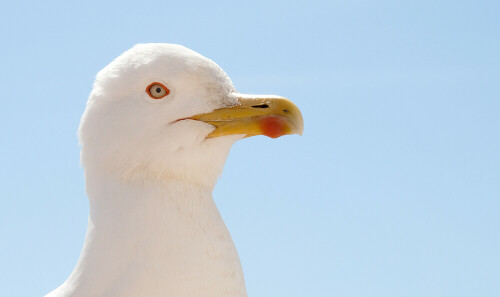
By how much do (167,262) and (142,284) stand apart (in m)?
0.22

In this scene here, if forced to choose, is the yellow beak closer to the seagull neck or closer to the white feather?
the white feather

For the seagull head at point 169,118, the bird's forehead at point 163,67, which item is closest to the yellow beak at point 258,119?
the seagull head at point 169,118

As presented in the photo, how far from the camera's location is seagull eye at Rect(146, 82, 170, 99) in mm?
5711

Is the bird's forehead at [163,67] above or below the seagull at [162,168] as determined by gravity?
above

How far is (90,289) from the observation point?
5473 mm

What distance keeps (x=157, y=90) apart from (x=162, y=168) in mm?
563

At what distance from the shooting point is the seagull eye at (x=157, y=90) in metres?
5.71

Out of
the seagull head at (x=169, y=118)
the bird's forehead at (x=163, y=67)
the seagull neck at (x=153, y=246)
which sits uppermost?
the bird's forehead at (x=163, y=67)

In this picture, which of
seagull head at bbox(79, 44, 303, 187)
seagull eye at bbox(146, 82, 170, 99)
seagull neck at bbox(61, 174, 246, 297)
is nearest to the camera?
seagull neck at bbox(61, 174, 246, 297)

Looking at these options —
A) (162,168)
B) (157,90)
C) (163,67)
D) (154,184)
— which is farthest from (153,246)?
(163,67)

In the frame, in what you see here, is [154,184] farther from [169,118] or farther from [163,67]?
[163,67]

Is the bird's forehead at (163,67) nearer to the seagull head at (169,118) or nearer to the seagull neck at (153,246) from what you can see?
the seagull head at (169,118)

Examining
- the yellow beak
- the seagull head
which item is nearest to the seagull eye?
the seagull head

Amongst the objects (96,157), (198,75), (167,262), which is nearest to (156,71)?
(198,75)
